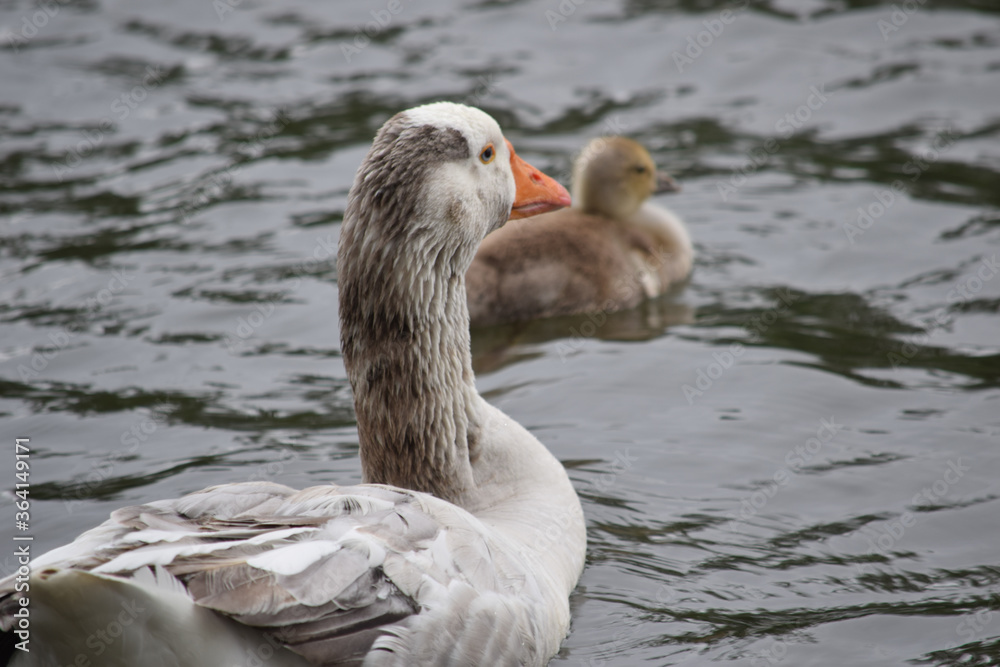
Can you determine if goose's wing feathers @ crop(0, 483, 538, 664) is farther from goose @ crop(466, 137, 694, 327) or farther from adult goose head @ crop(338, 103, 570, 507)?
goose @ crop(466, 137, 694, 327)

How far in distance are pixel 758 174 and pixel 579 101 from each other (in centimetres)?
248

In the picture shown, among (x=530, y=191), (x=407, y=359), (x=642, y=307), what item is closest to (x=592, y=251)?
(x=642, y=307)

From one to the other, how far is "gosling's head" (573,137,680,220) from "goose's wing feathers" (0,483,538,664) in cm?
508

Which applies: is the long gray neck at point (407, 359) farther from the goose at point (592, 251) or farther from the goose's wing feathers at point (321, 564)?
the goose at point (592, 251)

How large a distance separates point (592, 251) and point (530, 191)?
3054 mm

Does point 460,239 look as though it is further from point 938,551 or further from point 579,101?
point 579,101

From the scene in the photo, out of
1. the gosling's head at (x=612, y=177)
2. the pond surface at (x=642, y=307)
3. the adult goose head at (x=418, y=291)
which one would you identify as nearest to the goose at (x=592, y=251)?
the gosling's head at (x=612, y=177)

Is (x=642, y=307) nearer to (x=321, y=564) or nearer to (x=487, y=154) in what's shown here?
(x=487, y=154)

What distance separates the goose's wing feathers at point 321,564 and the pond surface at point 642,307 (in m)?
0.91

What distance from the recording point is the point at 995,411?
22.4ft

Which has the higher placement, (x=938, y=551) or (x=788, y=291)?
(x=788, y=291)

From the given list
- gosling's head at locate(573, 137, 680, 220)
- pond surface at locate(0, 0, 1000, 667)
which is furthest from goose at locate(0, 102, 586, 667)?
gosling's head at locate(573, 137, 680, 220)

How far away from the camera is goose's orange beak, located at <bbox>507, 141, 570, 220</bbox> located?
5.44 meters

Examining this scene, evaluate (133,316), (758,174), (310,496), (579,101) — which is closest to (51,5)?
(579,101)
